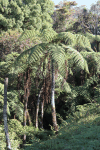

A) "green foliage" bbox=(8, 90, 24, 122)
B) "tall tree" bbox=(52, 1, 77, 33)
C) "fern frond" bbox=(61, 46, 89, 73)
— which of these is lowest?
"green foliage" bbox=(8, 90, 24, 122)

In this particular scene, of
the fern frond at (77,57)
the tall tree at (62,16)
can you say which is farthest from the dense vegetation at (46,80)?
the tall tree at (62,16)

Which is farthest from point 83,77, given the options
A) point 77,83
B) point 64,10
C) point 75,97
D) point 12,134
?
point 64,10

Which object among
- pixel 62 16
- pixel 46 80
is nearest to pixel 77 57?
pixel 46 80

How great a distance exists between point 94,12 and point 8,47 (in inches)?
497

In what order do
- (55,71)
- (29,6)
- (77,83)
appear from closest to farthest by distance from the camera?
(55,71) < (77,83) < (29,6)

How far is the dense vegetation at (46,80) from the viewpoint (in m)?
4.42

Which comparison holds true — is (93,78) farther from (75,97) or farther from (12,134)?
(12,134)

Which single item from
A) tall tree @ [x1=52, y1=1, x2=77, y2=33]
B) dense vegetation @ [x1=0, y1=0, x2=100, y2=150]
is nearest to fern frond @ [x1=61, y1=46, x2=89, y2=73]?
dense vegetation @ [x1=0, y1=0, x2=100, y2=150]

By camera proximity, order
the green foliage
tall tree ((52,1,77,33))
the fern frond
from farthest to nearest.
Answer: tall tree ((52,1,77,33)) → the green foliage → the fern frond

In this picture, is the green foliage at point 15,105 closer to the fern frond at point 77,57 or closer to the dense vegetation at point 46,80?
the dense vegetation at point 46,80

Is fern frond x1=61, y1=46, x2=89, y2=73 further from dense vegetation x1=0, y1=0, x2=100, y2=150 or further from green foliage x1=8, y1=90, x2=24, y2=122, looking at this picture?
green foliage x1=8, y1=90, x2=24, y2=122

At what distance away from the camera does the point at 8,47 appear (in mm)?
10109

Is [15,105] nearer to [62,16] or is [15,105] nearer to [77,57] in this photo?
[77,57]

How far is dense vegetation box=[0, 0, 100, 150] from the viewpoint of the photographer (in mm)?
4425
